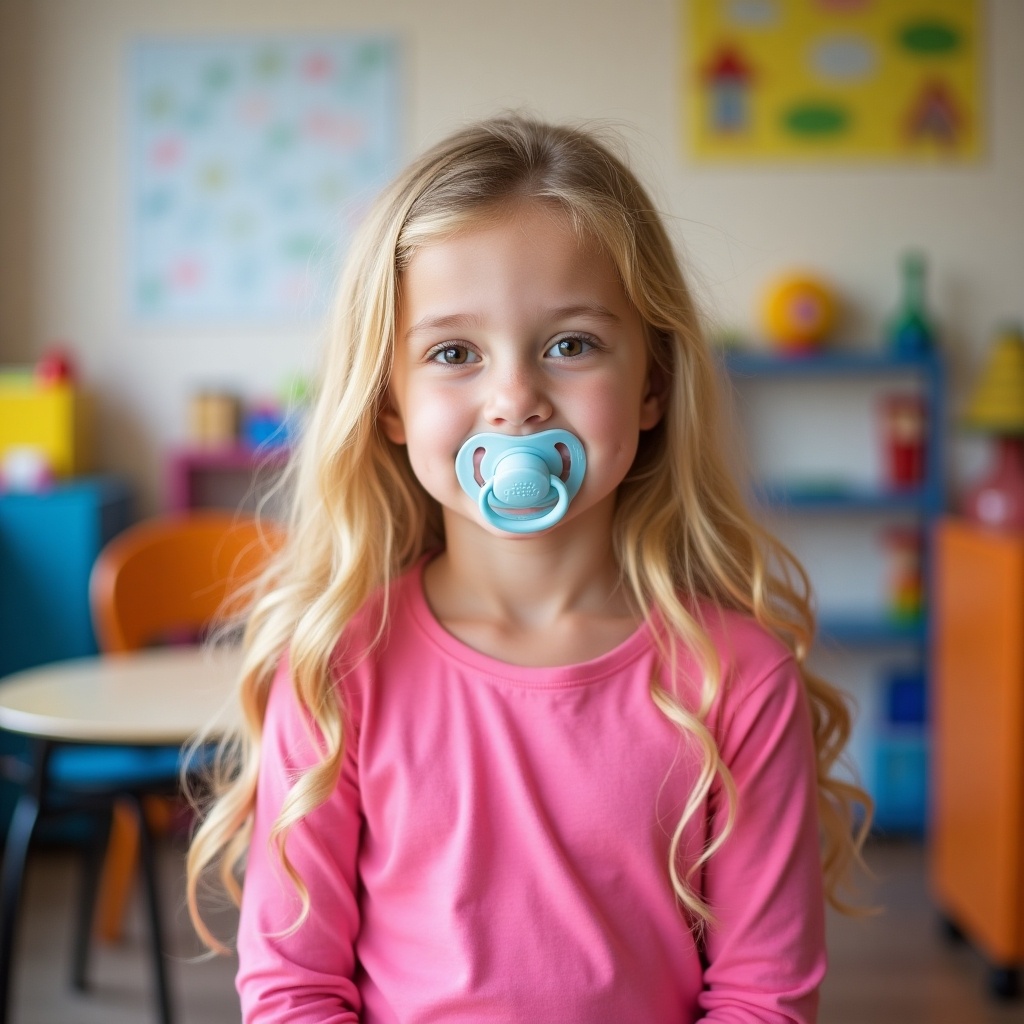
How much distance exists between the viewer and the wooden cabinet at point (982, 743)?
91.6 inches

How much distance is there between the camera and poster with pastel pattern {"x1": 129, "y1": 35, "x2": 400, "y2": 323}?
363cm

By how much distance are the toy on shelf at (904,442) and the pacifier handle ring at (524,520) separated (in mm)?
2797

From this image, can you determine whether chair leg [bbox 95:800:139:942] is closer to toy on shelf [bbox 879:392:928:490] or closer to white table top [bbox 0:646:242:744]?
white table top [bbox 0:646:242:744]

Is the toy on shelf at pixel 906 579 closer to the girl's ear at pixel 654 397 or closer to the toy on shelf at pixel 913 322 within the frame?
the toy on shelf at pixel 913 322

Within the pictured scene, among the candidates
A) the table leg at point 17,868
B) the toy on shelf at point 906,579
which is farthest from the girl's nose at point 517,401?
the toy on shelf at point 906,579

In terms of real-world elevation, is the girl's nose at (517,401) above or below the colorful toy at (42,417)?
above

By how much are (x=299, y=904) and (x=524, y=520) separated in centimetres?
35

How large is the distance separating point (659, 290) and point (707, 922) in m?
0.51

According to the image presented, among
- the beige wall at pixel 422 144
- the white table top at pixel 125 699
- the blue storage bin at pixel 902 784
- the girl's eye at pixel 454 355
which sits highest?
the beige wall at pixel 422 144

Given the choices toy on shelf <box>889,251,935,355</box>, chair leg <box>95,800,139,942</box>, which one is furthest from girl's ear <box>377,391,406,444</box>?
toy on shelf <box>889,251,935,355</box>

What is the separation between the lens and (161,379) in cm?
375

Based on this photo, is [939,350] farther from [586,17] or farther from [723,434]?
[723,434]

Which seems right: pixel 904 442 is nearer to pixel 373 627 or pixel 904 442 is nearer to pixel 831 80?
pixel 831 80

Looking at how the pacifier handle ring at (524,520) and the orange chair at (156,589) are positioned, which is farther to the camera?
the orange chair at (156,589)
